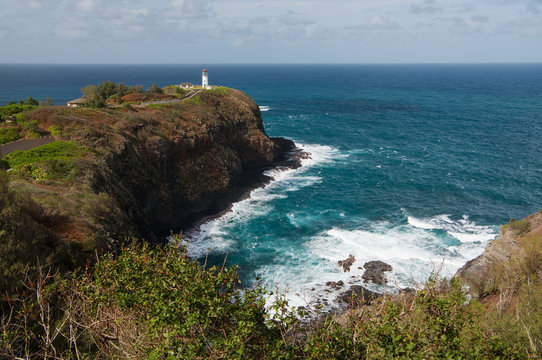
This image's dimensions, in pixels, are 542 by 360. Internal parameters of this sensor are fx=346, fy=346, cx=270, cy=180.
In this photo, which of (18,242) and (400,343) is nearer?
(400,343)

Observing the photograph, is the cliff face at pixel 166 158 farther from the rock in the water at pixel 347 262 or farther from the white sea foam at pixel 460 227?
the white sea foam at pixel 460 227

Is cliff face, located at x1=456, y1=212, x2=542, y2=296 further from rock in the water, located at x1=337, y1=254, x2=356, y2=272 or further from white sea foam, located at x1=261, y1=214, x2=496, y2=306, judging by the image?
rock in the water, located at x1=337, y1=254, x2=356, y2=272

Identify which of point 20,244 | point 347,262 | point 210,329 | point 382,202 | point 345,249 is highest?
point 20,244

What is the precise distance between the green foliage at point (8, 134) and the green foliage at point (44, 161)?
558 cm

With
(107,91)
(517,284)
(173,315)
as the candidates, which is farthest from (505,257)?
(107,91)

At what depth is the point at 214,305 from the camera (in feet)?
38.6

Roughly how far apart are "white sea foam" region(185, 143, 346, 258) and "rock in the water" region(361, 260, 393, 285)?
15714 mm

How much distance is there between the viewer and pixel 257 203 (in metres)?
53.3

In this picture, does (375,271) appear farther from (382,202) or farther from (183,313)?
(183,313)

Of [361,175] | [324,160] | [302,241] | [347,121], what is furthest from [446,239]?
[347,121]

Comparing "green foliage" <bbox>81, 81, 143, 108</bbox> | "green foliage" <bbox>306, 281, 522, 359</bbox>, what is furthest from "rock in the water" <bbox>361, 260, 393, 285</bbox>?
"green foliage" <bbox>81, 81, 143, 108</bbox>

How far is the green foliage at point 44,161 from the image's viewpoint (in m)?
31.5

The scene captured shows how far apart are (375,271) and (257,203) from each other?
22260mm

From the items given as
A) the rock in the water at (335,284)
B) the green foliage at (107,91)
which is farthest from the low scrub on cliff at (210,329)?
the green foliage at (107,91)
